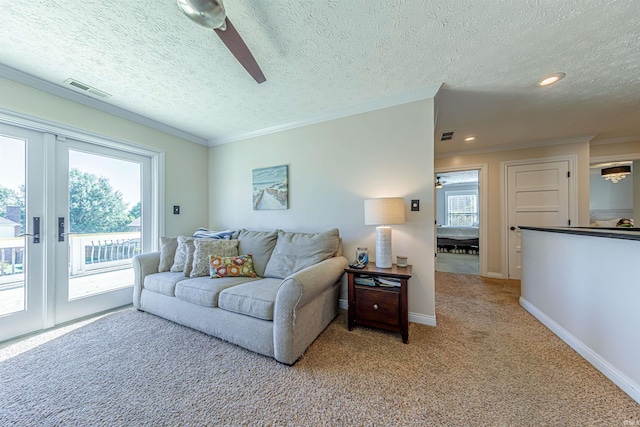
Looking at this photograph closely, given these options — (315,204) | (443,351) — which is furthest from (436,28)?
(443,351)

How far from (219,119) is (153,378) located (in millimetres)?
2674

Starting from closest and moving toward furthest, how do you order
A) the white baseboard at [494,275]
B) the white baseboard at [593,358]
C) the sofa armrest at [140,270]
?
1. the white baseboard at [593,358]
2. the sofa armrest at [140,270]
3. the white baseboard at [494,275]

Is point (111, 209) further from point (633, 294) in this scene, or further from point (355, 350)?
point (633, 294)

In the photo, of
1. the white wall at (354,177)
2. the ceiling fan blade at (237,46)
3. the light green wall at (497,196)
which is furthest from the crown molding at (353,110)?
the light green wall at (497,196)

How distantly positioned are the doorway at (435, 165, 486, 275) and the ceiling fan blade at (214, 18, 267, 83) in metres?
3.61

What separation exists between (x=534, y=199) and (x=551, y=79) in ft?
7.87

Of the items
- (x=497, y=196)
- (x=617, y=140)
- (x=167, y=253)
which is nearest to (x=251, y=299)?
(x=167, y=253)

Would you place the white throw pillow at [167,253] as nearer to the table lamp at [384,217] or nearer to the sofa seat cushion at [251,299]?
the sofa seat cushion at [251,299]

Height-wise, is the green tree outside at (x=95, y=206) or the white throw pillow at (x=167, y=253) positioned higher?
the green tree outside at (x=95, y=206)

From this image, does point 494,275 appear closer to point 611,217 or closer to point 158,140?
point 611,217

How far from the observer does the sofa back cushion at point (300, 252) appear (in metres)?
2.21

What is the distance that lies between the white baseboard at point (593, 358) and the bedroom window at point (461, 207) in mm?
6951

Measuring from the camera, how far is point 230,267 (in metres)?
2.27

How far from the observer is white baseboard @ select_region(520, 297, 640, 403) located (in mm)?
1280
